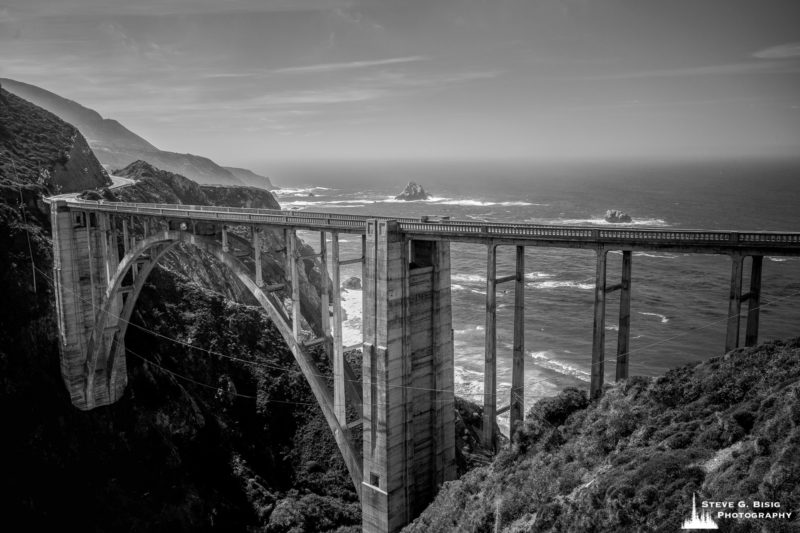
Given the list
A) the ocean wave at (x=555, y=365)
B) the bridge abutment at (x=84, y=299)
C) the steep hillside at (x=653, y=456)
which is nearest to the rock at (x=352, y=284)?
the ocean wave at (x=555, y=365)

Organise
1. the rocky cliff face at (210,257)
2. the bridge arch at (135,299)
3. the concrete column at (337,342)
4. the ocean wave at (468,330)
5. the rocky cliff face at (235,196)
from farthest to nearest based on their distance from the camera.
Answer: the rocky cliff face at (235,196), the ocean wave at (468,330), the rocky cliff face at (210,257), the bridge arch at (135,299), the concrete column at (337,342)

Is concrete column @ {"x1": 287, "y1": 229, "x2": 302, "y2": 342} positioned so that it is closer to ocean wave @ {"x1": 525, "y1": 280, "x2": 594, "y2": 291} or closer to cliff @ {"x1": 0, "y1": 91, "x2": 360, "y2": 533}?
cliff @ {"x1": 0, "y1": 91, "x2": 360, "y2": 533}

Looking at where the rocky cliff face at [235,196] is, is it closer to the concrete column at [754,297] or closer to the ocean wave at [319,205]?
the ocean wave at [319,205]

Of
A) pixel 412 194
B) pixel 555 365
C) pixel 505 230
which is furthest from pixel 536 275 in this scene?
pixel 412 194

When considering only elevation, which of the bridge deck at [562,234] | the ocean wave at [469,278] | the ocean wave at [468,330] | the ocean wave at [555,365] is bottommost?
the ocean wave at [555,365]

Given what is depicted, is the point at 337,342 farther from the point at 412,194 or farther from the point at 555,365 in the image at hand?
the point at 412,194

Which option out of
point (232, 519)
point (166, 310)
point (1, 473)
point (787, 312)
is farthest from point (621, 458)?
point (787, 312)
